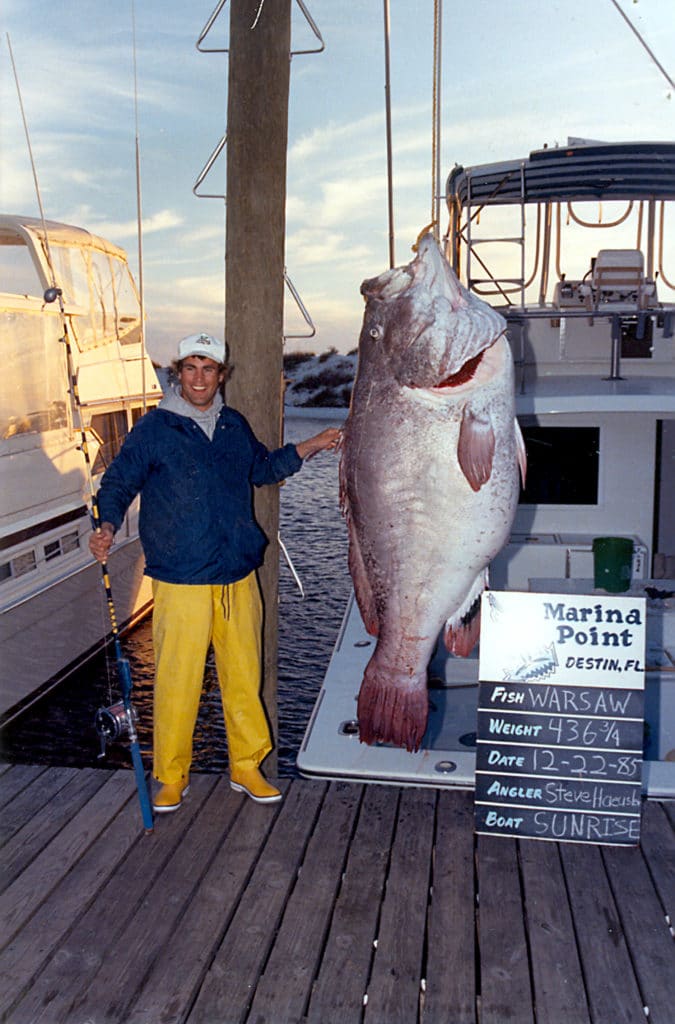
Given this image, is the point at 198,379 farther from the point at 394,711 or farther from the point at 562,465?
the point at 562,465

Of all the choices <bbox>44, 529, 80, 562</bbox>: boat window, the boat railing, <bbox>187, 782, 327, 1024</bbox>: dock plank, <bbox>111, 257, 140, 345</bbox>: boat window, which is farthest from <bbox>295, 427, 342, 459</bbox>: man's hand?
<bbox>111, 257, 140, 345</bbox>: boat window

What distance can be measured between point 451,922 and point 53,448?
8603 mm

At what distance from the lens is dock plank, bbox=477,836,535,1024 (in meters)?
2.73

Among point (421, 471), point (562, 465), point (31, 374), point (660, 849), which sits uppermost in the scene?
point (31, 374)

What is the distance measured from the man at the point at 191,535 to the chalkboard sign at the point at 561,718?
3.23 ft

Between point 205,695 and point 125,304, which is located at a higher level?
point 125,304

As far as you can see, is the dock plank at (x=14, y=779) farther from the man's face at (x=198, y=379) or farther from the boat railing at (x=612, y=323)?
the boat railing at (x=612, y=323)

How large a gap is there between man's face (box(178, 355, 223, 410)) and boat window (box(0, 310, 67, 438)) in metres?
6.70

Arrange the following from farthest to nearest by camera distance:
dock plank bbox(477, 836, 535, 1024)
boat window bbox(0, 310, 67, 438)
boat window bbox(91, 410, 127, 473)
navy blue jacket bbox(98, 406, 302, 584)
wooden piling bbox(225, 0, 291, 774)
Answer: boat window bbox(91, 410, 127, 473)
boat window bbox(0, 310, 67, 438)
wooden piling bbox(225, 0, 291, 774)
navy blue jacket bbox(98, 406, 302, 584)
dock plank bbox(477, 836, 535, 1024)

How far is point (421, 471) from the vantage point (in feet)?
9.64

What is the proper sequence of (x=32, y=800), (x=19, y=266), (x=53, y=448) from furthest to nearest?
(x=19, y=266), (x=53, y=448), (x=32, y=800)

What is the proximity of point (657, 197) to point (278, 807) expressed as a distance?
25.0 feet

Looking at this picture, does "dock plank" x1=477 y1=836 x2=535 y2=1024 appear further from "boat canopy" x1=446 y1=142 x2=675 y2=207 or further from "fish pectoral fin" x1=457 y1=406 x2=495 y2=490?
"boat canopy" x1=446 y1=142 x2=675 y2=207

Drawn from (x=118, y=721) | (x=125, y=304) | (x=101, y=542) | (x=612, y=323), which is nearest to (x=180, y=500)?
(x=101, y=542)
